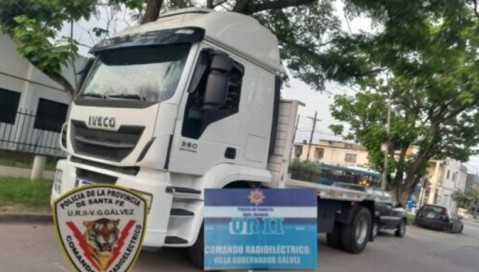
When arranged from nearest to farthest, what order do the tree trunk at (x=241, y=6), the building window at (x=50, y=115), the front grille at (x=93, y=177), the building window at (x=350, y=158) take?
the front grille at (x=93, y=177) < the tree trunk at (x=241, y=6) < the building window at (x=50, y=115) < the building window at (x=350, y=158)

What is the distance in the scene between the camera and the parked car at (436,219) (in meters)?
27.6

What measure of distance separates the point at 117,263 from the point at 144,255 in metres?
3.82

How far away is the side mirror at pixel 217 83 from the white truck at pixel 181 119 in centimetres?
1

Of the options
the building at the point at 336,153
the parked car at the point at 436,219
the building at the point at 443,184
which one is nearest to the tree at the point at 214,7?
the parked car at the point at 436,219

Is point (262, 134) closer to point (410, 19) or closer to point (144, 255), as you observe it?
point (144, 255)

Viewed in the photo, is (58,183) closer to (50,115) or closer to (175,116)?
(175,116)

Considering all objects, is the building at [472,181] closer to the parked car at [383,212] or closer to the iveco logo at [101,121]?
the parked car at [383,212]

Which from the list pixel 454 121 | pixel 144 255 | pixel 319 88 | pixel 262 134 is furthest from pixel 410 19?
pixel 454 121

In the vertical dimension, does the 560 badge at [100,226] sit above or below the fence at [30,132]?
below

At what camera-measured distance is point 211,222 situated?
4.57m

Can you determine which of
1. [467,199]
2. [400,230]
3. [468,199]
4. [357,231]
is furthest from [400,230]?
[468,199]

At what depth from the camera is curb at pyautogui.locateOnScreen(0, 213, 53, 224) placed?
8180 millimetres

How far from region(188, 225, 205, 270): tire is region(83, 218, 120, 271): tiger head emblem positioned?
296cm

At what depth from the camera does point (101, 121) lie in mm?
6488
